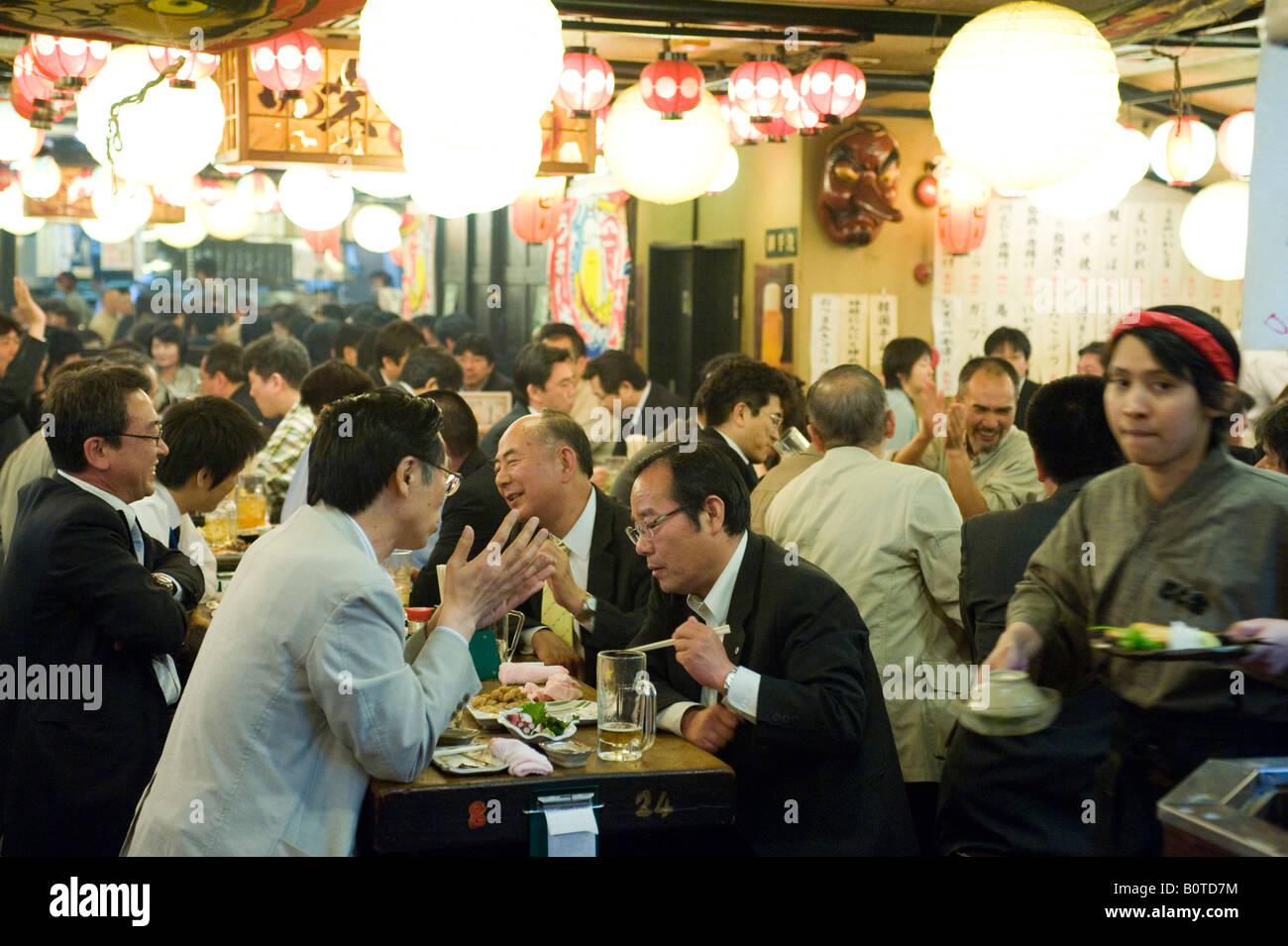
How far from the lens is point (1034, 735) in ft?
11.4

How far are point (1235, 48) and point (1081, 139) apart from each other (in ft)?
17.6

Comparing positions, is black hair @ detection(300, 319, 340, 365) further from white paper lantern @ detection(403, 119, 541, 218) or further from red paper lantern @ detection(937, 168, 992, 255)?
white paper lantern @ detection(403, 119, 541, 218)

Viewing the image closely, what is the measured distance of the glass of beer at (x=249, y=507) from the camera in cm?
658

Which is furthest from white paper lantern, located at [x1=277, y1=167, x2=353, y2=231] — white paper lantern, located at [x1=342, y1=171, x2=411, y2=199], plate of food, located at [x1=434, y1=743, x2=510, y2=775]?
plate of food, located at [x1=434, y1=743, x2=510, y2=775]

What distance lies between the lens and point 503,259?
15.9 metres

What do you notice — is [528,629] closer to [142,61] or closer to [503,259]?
[142,61]

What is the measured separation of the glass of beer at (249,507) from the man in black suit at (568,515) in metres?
2.62

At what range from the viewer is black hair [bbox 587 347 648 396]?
8.06m

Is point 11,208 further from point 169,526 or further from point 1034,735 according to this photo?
point 1034,735

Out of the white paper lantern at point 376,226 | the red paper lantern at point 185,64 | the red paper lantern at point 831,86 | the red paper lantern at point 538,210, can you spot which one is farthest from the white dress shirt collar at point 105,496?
the white paper lantern at point 376,226

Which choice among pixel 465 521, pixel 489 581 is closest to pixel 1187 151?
pixel 465 521

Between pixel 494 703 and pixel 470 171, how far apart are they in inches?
102

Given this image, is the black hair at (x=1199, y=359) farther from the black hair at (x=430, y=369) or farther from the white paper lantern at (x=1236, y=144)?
the white paper lantern at (x=1236, y=144)
